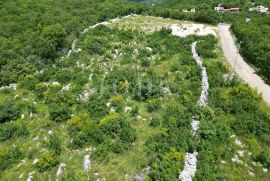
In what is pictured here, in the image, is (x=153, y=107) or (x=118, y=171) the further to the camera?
(x=153, y=107)

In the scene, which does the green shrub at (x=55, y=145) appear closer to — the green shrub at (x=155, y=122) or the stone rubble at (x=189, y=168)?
the green shrub at (x=155, y=122)

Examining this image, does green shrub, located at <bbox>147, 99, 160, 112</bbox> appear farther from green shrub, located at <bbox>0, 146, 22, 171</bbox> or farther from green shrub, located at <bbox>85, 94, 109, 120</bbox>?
green shrub, located at <bbox>0, 146, 22, 171</bbox>

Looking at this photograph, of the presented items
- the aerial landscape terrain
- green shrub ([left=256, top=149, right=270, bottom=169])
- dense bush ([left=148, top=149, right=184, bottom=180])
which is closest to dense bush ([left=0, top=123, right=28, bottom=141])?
the aerial landscape terrain

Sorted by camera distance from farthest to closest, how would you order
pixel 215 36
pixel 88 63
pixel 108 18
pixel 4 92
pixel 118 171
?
pixel 108 18, pixel 215 36, pixel 88 63, pixel 4 92, pixel 118 171

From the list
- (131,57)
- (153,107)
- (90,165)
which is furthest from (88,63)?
(90,165)

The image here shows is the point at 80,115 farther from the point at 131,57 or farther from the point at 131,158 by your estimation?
the point at 131,57

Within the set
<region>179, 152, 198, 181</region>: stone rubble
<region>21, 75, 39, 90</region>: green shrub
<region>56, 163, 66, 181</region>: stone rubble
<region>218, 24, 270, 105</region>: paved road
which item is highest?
<region>218, 24, 270, 105</region>: paved road

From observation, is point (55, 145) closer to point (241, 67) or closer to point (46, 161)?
point (46, 161)
